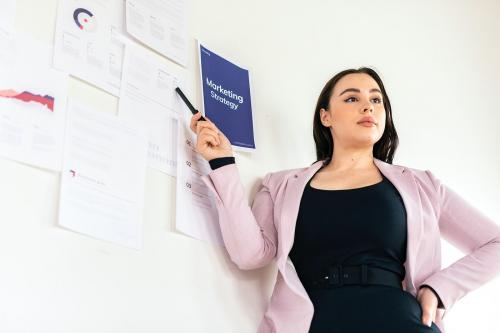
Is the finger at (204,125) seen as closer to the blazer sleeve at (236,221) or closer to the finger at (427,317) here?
the blazer sleeve at (236,221)

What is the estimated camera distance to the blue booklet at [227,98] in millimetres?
1636

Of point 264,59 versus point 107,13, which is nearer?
point 107,13

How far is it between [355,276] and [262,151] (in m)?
0.48

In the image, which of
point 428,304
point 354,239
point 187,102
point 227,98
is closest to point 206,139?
point 187,102

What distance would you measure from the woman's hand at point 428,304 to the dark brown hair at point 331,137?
0.44 m

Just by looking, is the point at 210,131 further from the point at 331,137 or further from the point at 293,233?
the point at 331,137

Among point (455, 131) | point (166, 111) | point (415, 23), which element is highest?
point (415, 23)

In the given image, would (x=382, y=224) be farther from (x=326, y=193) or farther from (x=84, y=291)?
(x=84, y=291)

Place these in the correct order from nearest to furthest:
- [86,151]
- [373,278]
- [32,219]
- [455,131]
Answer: [32,219] < [86,151] < [373,278] < [455,131]

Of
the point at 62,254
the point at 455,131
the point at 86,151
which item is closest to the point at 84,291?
the point at 62,254

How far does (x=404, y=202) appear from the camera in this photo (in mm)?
1534

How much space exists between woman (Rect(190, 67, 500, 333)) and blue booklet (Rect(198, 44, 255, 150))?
111 mm

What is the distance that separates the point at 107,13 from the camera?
1.43m

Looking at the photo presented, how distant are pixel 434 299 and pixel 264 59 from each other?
81cm
